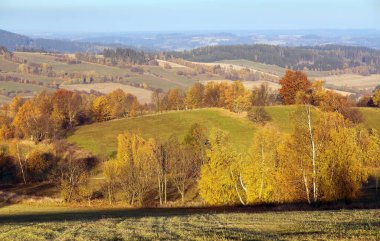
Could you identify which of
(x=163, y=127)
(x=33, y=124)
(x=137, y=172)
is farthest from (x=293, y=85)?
(x=137, y=172)

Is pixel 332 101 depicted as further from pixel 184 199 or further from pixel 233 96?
pixel 184 199

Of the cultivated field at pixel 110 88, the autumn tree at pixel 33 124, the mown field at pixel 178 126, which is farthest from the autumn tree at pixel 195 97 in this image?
the autumn tree at pixel 33 124

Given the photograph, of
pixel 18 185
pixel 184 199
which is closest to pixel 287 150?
pixel 184 199

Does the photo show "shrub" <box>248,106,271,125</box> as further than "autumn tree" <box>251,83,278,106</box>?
No

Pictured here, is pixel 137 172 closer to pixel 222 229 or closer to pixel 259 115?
pixel 222 229

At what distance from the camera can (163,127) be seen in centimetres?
10031

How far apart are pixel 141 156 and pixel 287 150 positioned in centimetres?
2823

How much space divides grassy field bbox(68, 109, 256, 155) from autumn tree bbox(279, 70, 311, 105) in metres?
25.1

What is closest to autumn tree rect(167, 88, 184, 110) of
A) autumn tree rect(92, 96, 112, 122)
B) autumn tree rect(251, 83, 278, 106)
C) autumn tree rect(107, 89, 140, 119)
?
autumn tree rect(107, 89, 140, 119)

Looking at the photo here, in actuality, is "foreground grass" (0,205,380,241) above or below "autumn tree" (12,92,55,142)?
above

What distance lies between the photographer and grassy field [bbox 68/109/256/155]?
9044cm

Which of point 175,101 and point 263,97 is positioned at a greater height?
point 263,97

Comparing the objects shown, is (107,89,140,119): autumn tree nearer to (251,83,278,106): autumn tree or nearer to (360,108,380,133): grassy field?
(251,83,278,106): autumn tree

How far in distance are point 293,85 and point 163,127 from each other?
43740mm
